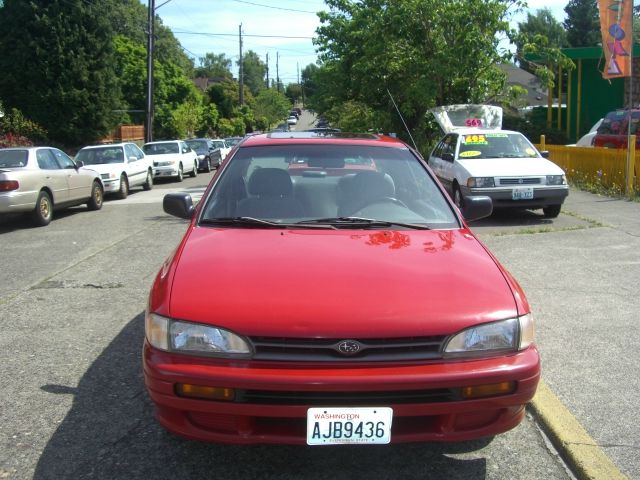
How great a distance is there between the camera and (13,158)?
11922 millimetres

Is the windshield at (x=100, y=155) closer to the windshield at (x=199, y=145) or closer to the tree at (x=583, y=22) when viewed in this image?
the windshield at (x=199, y=145)

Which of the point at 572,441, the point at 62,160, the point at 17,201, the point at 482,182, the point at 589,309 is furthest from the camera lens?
the point at 62,160

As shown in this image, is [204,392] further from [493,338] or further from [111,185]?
[111,185]

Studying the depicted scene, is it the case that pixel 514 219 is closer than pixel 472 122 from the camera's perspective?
Yes

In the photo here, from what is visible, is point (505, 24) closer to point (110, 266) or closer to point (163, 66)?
point (110, 266)

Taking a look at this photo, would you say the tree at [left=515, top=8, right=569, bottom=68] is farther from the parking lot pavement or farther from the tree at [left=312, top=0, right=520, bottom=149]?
the parking lot pavement

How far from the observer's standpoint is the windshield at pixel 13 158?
11750mm

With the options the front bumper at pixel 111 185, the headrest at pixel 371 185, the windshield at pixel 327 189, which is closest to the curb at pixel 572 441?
the windshield at pixel 327 189

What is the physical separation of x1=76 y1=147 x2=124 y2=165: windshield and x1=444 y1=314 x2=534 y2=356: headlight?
15978 mm

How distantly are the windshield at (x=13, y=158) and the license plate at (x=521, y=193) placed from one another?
28.7 feet

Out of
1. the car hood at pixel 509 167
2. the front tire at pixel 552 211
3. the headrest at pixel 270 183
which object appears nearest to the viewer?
the headrest at pixel 270 183

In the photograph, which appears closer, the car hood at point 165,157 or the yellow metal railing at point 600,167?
the yellow metal railing at point 600,167

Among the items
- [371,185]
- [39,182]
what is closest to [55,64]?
[39,182]

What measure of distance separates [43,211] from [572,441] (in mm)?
10853
